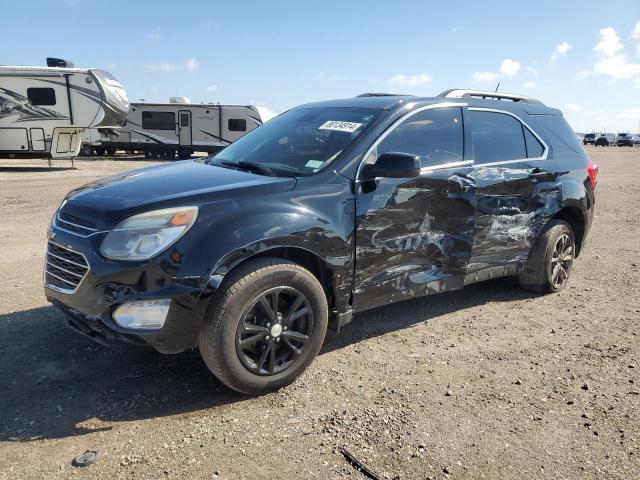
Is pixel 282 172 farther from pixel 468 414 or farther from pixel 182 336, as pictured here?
pixel 468 414

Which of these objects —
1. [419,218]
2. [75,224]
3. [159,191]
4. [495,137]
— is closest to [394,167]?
[419,218]

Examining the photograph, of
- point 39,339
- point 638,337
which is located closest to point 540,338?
point 638,337

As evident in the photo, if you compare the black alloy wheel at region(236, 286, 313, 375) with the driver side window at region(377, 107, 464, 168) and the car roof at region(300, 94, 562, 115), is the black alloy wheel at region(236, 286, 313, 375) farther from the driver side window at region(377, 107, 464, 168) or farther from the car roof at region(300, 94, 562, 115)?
the car roof at region(300, 94, 562, 115)

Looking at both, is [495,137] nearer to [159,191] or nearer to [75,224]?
[159,191]

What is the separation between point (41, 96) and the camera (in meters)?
18.8

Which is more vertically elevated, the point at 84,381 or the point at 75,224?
the point at 75,224

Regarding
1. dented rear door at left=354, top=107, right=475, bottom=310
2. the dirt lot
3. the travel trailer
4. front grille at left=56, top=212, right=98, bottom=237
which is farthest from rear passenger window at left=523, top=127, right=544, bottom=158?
the travel trailer

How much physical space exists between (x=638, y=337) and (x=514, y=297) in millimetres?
1233

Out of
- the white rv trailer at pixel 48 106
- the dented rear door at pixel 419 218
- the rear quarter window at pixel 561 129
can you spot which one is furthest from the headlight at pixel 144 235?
the white rv trailer at pixel 48 106

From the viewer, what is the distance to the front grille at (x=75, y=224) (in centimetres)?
302

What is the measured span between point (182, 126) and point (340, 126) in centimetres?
2509

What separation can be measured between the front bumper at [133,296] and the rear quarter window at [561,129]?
402 cm

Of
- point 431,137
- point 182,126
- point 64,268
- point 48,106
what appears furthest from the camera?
point 182,126

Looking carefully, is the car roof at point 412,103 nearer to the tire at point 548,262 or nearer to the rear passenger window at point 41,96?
the tire at point 548,262
